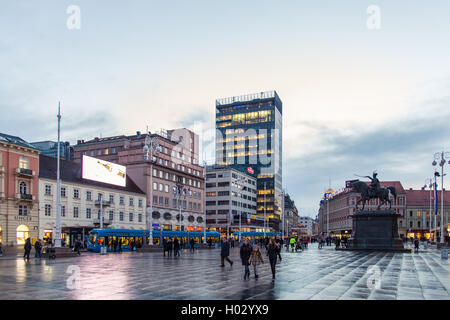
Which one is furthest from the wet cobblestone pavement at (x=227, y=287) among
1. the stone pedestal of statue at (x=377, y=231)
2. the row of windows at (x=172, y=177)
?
the row of windows at (x=172, y=177)

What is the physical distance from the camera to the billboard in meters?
71.8

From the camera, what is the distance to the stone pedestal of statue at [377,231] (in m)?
48.9

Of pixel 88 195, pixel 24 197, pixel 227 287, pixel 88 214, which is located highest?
pixel 24 197

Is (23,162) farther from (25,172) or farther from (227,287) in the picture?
(227,287)

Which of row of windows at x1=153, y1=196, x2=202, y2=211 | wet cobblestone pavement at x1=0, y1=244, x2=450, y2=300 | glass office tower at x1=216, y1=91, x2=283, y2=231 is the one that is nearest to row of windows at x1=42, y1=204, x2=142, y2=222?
row of windows at x1=153, y1=196, x2=202, y2=211

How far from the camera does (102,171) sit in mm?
75750

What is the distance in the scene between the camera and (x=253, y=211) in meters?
158

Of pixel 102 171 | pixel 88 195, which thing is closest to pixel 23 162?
pixel 88 195

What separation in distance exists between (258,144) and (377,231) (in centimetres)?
13776

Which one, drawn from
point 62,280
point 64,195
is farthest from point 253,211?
point 62,280

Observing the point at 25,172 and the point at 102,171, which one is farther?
the point at 102,171

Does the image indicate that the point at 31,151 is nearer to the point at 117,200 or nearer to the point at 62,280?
the point at 117,200

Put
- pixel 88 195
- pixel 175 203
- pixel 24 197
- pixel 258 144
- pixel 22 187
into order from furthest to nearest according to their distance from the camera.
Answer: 1. pixel 258 144
2. pixel 175 203
3. pixel 88 195
4. pixel 22 187
5. pixel 24 197

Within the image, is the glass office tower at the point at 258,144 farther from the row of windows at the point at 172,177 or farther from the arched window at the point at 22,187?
the arched window at the point at 22,187
